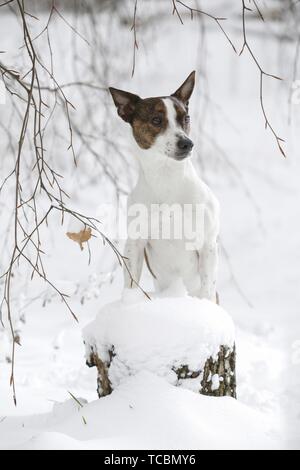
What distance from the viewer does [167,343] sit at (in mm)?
2646

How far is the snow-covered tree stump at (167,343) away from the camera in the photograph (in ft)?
8.69

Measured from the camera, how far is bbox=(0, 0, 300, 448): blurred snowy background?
144 inches

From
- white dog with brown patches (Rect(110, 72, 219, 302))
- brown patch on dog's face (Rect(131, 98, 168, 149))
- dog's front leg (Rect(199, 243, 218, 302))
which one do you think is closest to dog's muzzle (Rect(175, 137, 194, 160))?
white dog with brown patches (Rect(110, 72, 219, 302))

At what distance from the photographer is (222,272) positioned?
7254 millimetres

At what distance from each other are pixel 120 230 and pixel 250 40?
1092cm

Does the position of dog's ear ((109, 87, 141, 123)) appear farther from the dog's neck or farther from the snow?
the snow

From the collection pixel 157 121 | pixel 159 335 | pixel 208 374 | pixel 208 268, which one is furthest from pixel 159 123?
pixel 208 374

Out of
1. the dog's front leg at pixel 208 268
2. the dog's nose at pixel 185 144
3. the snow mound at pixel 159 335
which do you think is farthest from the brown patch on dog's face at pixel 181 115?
the snow mound at pixel 159 335

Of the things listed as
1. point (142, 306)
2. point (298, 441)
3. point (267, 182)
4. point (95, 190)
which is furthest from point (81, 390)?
point (267, 182)

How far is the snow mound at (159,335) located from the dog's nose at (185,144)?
68 cm

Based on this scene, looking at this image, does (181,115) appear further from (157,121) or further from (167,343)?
(167,343)

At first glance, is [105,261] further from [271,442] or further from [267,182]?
[271,442]

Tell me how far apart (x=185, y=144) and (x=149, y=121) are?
0.21m

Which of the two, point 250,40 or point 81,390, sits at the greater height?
point 250,40
